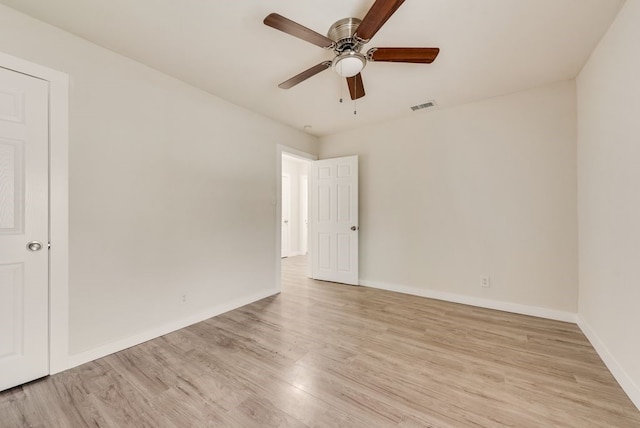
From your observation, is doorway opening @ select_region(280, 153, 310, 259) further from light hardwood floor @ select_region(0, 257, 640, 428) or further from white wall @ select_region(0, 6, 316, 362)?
light hardwood floor @ select_region(0, 257, 640, 428)

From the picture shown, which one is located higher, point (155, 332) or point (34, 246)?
point (34, 246)

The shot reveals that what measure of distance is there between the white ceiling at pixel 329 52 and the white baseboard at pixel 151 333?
2.51m

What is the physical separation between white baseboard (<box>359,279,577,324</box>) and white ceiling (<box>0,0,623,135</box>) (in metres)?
2.51

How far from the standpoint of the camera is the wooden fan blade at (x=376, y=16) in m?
1.48

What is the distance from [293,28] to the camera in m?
1.67

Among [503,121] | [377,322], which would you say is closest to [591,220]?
[503,121]

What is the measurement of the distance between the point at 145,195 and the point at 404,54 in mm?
2544

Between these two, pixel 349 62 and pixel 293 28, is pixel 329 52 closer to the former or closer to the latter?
pixel 349 62

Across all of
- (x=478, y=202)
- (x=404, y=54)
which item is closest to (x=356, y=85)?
(x=404, y=54)

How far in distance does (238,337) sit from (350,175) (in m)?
2.85

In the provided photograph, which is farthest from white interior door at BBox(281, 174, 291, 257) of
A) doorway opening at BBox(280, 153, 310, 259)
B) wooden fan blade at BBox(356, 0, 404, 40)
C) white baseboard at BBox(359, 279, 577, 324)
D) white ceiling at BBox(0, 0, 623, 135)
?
wooden fan blade at BBox(356, 0, 404, 40)

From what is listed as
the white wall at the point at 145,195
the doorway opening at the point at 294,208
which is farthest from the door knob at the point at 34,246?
the doorway opening at the point at 294,208

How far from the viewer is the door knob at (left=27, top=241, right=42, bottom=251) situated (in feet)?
6.10

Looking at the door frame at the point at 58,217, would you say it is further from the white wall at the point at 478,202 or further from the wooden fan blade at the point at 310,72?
the white wall at the point at 478,202
